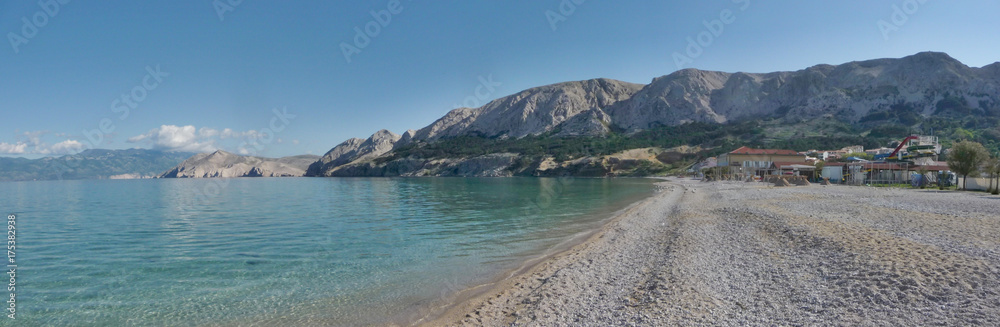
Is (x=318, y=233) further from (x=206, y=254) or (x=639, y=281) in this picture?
(x=639, y=281)

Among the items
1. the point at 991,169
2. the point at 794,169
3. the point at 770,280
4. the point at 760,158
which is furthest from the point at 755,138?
the point at 770,280

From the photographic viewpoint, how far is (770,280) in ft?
29.2

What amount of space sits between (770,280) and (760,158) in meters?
79.9

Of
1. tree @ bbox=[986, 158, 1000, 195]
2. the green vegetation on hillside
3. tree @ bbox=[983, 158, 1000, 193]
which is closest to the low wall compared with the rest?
tree @ bbox=[986, 158, 1000, 195]

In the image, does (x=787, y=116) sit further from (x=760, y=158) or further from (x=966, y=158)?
(x=966, y=158)

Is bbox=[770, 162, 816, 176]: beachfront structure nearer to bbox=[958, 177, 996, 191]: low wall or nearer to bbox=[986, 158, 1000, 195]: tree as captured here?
bbox=[958, 177, 996, 191]: low wall

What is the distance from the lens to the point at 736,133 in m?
138

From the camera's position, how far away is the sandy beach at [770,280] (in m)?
6.82

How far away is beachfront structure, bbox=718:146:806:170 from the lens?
7602cm

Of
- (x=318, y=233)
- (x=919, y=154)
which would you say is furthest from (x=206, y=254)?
(x=919, y=154)

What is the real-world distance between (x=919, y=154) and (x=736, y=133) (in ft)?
281

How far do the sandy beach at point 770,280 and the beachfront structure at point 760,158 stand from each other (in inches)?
2592

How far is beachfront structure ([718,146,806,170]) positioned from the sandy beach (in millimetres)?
65848

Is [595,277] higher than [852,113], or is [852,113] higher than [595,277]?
[852,113]
